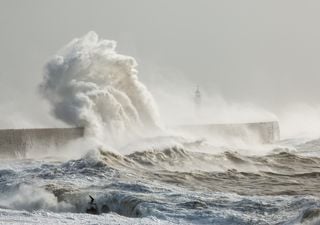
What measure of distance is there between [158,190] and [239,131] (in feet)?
50.5

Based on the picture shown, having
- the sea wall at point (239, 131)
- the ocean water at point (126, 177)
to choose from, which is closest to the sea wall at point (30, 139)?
the ocean water at point (126, 177)

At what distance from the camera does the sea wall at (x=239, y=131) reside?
2258 cm

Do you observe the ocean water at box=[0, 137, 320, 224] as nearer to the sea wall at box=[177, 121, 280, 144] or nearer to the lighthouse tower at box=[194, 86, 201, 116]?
the sea wall at box=[177, 121, 280, 144]

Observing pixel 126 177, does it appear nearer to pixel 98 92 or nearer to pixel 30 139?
pixel 30 139

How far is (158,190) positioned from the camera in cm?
952

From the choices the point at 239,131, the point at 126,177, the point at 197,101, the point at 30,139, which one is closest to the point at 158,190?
the point at 126,177

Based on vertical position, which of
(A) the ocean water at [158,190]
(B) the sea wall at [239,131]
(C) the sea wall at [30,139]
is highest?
(B) the sea wall at [239,131]

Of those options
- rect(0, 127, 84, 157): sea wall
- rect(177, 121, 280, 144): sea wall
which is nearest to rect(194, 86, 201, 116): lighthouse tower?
rect(177, 121, 280, 144): sea wall

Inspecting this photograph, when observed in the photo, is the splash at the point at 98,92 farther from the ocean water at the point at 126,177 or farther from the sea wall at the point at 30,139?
the sea wall at the point at 30,139

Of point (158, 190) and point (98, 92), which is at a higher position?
point (98, 92)

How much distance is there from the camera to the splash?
1891 cm

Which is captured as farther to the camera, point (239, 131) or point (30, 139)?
point (239, 131)

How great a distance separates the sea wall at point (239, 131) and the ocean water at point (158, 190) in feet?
26.8

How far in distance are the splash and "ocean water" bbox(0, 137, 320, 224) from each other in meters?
5.00
